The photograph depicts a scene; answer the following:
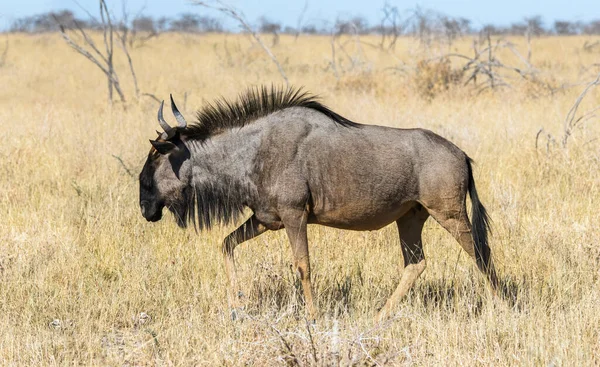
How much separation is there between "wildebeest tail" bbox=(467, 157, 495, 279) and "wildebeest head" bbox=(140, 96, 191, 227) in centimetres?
187

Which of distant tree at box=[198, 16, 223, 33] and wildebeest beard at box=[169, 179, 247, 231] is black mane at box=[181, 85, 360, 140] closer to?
wildebeest beard at box=[169, 179, 247, 231]

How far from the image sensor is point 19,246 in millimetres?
5672

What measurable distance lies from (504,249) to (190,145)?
254 centimetres

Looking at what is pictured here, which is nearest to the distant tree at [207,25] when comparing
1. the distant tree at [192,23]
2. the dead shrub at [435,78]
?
the distant tree at [192,23]

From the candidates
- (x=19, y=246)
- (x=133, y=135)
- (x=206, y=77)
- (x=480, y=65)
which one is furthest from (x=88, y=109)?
(x=19, y=246)

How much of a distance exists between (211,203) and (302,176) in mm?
693

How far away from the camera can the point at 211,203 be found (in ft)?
16.2

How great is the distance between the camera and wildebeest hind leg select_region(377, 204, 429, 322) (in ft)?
16.4

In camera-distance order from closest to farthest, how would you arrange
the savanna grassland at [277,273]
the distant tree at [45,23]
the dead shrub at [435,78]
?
the savanna grassland at [277,273], the dead shrub at [435,78], the distant tree at [45,23]

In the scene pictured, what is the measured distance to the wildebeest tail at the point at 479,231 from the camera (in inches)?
195

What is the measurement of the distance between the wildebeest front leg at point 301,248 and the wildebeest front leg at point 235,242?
34 cm

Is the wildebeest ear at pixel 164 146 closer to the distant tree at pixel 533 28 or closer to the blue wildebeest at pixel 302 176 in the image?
the blue wildebeest at pixel 302 176

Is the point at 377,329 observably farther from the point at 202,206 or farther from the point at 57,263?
the point at 57,263

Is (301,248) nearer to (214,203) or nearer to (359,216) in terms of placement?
(359,216)
